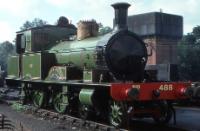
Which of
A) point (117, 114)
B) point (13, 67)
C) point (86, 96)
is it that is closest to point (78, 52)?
point (86, 96)

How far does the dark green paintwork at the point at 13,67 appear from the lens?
17486mm

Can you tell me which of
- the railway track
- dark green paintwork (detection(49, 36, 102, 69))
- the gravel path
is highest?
dark green paintwork (detection(49, 36, 102, 69))

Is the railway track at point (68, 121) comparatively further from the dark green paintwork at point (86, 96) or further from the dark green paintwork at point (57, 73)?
the dark green paintwork at point (57, 73)

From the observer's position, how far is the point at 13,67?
58.9ft

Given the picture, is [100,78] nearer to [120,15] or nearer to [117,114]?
[117,114]

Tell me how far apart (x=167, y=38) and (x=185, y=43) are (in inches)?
244

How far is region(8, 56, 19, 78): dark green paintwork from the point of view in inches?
688

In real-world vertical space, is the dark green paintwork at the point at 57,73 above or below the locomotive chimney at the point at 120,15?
below

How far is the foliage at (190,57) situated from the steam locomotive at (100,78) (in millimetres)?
16949

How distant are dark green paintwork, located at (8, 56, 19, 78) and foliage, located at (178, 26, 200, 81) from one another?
1562 cm


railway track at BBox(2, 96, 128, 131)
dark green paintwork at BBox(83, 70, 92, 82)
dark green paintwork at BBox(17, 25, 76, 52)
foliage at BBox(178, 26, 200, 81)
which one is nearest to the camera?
railway track at BBox(2, 96, 128, 131)

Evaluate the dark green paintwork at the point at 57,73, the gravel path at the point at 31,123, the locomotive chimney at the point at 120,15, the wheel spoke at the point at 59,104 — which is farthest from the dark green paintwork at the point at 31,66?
the locomotive chimney at the point at 120,15

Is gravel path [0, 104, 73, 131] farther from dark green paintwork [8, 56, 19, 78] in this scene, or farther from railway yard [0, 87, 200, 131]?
dark green paintwork [8, 56, 19, 78]

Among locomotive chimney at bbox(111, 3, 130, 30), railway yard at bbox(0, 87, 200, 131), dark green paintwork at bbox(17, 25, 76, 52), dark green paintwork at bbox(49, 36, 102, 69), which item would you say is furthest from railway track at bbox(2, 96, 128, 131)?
locomotive chimney at bbox(111, 3, 130, 30)
